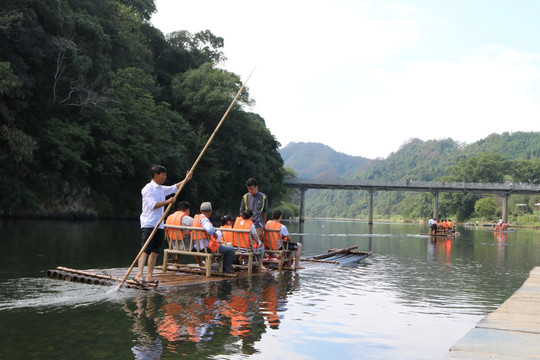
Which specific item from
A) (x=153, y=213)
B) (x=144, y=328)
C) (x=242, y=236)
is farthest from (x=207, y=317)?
(x=242, y=236)

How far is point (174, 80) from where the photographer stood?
213 feet

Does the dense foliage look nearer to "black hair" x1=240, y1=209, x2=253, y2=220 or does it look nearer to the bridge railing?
the bridge railing

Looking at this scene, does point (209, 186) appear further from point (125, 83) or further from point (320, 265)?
point (320, 265)

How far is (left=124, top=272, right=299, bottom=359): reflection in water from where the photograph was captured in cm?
671

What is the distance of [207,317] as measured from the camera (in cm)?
827

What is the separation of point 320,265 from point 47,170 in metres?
31.4

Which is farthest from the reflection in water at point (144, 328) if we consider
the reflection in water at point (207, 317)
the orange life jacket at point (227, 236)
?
the orange life jacket at point (227, 236)

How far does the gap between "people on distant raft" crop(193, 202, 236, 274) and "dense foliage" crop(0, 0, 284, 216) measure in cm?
2615

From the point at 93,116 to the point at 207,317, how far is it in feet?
126

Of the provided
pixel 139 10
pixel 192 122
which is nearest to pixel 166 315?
pixel 192 122

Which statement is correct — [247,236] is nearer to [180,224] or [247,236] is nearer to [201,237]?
[201,237]

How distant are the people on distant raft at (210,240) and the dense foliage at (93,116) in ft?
85.8

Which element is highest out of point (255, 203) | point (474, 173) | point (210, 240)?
point (474, 173)

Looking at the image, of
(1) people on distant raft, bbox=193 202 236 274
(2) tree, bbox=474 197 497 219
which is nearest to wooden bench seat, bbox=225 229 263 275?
(1) people on distant raft, bbox=193 202 236 274
